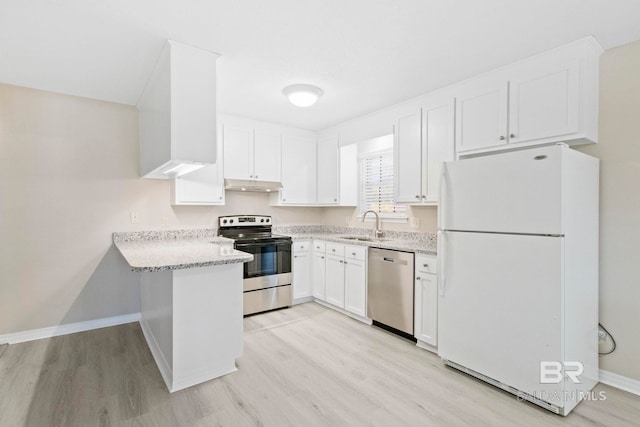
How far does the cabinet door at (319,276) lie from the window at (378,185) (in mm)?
897

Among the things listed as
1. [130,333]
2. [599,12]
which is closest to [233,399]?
[130,333]

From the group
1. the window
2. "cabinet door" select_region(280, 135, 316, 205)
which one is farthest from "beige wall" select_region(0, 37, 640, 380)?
"cabinet door" select_region(280, 135, 316, 205)

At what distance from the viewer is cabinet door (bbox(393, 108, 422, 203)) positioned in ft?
10.4

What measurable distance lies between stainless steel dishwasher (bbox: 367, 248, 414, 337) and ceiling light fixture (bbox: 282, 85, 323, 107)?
1.65 metres

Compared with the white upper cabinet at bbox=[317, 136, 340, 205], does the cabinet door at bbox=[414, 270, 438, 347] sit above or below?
below

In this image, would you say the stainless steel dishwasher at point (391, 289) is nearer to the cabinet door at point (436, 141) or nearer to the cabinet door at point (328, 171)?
the cabinet door at point (436, 141)

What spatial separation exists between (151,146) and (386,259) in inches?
99.0

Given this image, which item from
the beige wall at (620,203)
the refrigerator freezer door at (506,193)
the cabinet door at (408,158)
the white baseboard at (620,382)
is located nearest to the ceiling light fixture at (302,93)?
the cabinet door at (408,158)

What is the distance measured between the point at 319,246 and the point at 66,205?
9.08ft

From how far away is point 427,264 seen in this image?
2768mm

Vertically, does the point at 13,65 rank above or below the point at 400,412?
above

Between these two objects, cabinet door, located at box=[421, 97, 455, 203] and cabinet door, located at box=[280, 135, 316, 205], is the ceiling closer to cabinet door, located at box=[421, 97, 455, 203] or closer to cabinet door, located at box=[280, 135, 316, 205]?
cabinet door, located at box=[421, 97, 455, 203]

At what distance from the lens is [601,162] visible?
2.31 metres

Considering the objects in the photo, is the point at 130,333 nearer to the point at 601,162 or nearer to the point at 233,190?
the point at 233,190
